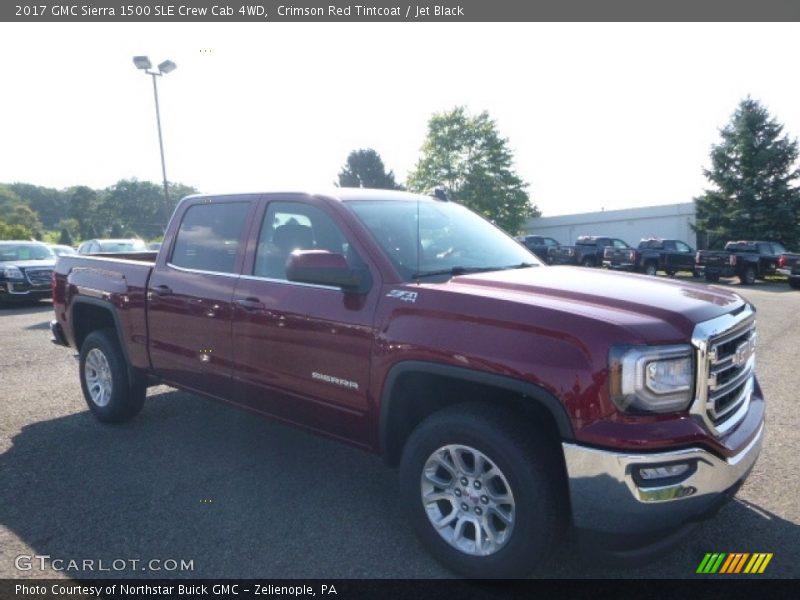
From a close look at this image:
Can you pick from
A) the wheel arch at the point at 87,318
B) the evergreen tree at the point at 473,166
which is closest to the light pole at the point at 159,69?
the wheel arch at the point at 87,318

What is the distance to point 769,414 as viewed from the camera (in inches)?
218

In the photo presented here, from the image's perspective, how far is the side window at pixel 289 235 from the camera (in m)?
3.84

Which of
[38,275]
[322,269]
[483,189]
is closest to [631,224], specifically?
[483,189]

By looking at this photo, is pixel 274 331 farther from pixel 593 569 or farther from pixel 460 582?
Result: pixel 593 569

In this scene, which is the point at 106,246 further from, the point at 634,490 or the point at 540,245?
the point at 540,245

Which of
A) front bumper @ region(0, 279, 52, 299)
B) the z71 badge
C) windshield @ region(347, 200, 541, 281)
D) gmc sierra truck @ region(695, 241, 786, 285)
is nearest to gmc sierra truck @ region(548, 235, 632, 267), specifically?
gmc sierra truck @ region(695, 241, 786, 285)

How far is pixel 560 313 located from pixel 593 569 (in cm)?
138

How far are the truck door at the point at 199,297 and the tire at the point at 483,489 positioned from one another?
5.59 ft

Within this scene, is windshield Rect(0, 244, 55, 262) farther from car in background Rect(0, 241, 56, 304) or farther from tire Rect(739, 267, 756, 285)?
tire Rect(739, 267, 756, 285)

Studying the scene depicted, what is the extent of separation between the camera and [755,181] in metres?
33.2

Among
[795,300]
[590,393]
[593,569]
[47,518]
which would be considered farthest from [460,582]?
[795,300]

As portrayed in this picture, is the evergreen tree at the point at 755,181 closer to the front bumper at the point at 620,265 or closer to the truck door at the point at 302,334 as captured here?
the front bumper at the point at 620,265

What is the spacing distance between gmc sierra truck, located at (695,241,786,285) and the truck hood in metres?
23.2

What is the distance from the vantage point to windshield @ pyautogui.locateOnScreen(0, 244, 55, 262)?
15.6m
